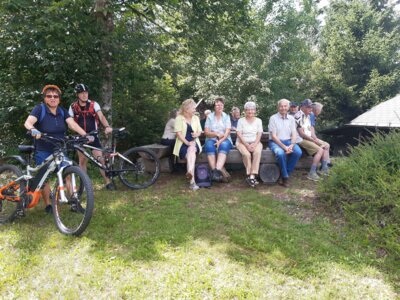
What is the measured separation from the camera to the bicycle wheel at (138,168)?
18.1 feet

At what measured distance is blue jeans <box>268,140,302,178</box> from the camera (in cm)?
575

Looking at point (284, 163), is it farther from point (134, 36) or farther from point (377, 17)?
point (377, 17)

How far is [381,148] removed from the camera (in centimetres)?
500

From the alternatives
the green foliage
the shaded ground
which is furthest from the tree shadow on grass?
the green foliage

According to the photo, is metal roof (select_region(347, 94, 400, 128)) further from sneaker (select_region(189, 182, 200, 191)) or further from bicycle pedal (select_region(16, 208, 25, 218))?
bicycle pedal (select_region(16, 208, 25, 218))

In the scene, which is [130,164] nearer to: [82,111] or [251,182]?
[82,111]

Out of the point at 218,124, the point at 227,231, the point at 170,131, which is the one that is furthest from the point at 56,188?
the point at 218,124

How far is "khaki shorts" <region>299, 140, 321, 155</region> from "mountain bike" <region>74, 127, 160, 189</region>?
3085 millimetres

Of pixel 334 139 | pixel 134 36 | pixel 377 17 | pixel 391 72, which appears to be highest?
pixel 377 17

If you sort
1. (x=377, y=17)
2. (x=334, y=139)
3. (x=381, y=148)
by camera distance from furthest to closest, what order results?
(x=377, y=17)
(x=334, y=139)
(x=381, y=148)

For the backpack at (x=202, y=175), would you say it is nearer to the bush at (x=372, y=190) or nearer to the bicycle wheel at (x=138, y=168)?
the bicycle wheel at (x=138, y=168)

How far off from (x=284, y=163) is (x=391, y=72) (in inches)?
796

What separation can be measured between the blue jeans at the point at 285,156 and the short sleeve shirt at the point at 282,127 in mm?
126

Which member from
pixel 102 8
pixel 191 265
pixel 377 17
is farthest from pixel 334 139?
pixel 191 265
